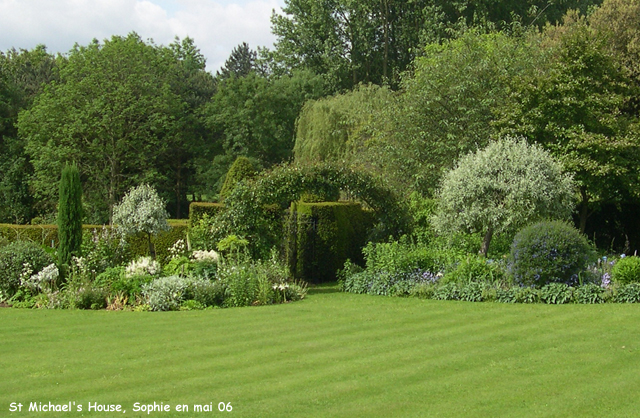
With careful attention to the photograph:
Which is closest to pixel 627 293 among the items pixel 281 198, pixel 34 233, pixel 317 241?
pixel 317 241

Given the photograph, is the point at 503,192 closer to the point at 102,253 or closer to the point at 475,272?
the point at 475,272

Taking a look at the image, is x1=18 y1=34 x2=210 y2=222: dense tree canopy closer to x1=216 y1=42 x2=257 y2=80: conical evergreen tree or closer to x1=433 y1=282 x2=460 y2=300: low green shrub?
x1=433 y1=282 x2=460 y2=300: low green shrub

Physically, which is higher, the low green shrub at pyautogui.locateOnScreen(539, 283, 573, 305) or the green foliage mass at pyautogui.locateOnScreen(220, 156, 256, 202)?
the green foliage mass at pyautogui.locateOnScreen(220, 156, 256, 202)

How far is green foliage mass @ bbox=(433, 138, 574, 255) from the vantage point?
14969 mm

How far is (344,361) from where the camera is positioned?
8148 millimetres

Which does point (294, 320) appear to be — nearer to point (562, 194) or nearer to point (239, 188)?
point (239, 188)

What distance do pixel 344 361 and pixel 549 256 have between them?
20.3ft

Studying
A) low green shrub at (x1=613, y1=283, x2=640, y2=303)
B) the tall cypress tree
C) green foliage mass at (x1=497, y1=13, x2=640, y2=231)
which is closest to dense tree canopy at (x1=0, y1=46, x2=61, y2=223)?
the tall cypress tree

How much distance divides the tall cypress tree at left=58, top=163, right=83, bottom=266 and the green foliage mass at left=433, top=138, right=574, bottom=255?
8.35m

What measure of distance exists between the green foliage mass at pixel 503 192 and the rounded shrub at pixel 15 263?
350 inches

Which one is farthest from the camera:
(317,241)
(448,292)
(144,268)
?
(317,241)

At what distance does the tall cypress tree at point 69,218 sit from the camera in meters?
15.6

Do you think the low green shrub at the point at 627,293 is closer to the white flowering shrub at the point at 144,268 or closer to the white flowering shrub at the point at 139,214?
the white flowering shrub at the point at 144,268

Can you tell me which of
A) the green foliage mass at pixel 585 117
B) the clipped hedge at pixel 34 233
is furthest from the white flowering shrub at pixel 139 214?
the green foliage mass at pixel 585 117
